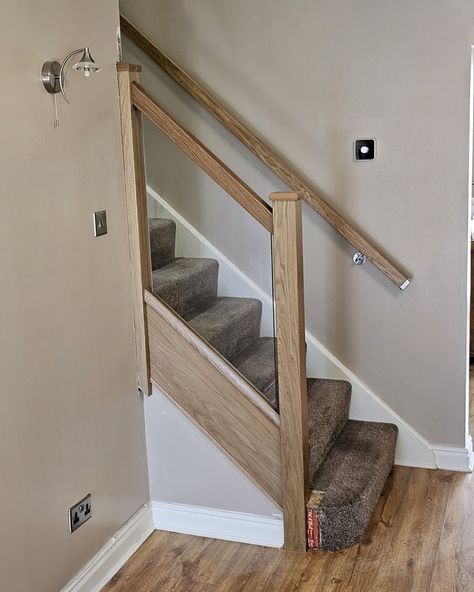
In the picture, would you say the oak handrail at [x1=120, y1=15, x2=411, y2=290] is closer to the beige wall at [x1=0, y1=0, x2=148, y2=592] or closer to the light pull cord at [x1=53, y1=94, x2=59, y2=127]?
the beige wall at [x1=0, y1=0, x2=148, y2=592]

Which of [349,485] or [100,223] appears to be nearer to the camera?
[100,223]

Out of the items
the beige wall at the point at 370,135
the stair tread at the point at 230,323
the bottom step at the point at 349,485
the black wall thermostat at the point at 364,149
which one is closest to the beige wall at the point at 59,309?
the stair tread at the point at 230,323

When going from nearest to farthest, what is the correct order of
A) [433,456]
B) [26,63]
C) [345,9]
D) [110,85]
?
[26,63], [110,85], [345,9], [433,456]

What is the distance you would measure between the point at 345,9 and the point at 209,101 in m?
0.75

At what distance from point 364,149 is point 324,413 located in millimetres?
1235

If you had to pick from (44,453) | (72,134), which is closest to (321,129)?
(72,134)

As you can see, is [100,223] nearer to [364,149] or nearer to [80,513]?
[80,513]

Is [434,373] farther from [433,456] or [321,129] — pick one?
[321,129]

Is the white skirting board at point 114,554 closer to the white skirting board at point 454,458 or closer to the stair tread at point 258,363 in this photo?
the stair tread at point 258,363

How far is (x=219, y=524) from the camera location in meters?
3.21

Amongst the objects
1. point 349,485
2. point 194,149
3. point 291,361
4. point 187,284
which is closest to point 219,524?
point 349,485

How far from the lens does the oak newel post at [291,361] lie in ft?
9.34

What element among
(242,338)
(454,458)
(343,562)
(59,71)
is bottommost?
(343,562)

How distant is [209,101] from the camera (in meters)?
3.69
